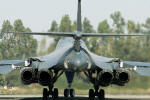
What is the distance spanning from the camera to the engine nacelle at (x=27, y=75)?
74.0ft

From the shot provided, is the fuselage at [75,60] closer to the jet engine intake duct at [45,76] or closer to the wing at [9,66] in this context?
the jet engine intake duct at [45,76]

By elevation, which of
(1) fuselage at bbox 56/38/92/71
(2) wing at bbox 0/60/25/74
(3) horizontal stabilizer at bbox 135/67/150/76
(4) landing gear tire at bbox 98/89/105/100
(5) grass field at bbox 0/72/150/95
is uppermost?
(1) fuselage at bbox 56/38/92/71

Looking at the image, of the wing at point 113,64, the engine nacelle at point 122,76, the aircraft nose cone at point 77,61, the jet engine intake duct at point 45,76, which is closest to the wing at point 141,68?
the wing at point 113,64

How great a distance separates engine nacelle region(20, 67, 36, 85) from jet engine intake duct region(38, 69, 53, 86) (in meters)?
0.46

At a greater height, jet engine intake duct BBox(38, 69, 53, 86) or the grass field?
jet engine intake duct BBox(38, 69, 53, 86)

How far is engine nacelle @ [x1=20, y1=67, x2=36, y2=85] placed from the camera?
74.0 ft

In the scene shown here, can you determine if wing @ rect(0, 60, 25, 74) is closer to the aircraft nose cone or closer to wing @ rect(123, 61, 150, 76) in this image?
the aircraft nose cone

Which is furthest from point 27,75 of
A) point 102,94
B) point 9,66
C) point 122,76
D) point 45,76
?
point 122,76

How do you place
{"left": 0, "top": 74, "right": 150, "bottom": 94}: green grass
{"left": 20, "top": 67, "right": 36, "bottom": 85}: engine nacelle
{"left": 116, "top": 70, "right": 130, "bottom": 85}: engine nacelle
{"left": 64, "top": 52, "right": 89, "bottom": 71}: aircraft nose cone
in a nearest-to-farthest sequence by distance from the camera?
{"left": 64, "top": 52, "right": 89, "bottom": 71}: aircraft nose cone, {"left": 20, "top": 67, "right": 36, "bottom": 85}: engine nacelle, {"left": 116, "top": 70, "right": 130, "bottom": 85}: engine nacelle, {"left": 0, "top": 74, "right": 150, "bottom": 94}: green grass

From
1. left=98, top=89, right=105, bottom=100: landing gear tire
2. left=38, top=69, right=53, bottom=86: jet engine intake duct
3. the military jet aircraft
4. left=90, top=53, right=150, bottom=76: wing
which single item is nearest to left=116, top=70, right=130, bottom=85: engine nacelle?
the military jet aircraft

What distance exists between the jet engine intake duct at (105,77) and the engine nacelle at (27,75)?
3276 mm

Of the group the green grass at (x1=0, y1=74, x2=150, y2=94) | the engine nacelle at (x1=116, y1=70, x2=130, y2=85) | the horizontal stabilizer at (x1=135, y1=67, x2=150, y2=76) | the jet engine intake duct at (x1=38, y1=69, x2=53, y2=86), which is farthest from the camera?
the green grass at (x1=0, y1=74, x2=150, y2=94)

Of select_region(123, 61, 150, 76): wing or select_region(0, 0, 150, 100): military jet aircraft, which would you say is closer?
select_region(0, 0, 150, 100): military jet aircraft

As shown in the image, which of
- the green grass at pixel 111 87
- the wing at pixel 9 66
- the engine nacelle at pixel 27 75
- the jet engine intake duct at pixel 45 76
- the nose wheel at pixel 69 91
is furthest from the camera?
the green grass at pixel 111 87
